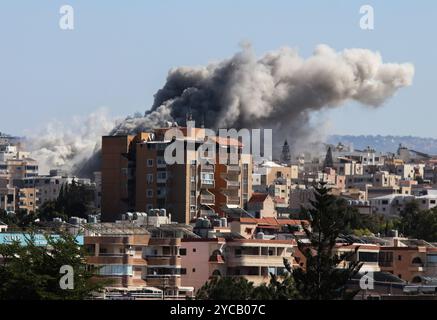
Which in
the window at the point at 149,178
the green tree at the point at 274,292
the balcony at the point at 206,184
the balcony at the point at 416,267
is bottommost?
the green tree at the point at 274,292

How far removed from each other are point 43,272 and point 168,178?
46575mm

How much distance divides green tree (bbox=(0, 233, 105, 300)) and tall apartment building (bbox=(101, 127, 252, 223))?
41.0m

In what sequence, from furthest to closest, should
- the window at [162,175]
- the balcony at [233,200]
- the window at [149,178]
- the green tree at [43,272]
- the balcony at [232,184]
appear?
the balcony at [232,184], the balcony at [233,200], the window at [149,178], the window at [162,175], the green tree at [43,272]

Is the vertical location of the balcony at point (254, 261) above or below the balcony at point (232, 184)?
below

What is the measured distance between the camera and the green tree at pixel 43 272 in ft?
174

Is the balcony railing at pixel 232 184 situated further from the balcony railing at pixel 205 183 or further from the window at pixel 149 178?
the window at pixel 149 178

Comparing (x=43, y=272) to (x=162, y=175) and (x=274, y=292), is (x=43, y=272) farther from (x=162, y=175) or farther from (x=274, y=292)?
(x=162, y=175)

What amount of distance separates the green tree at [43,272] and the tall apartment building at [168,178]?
135 feet

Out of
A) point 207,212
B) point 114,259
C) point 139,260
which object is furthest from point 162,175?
point 114,259

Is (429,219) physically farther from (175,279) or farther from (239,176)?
(175,279)

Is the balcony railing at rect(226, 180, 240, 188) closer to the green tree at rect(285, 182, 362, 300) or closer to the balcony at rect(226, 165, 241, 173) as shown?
the balcony at rect(226, 165, 241, 173)

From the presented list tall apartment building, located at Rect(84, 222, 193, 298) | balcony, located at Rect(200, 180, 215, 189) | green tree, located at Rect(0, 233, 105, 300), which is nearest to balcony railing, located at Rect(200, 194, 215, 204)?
balcony, located at Rect(200, 180, 215, 189)

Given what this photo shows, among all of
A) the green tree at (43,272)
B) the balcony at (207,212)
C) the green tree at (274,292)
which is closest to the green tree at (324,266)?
the green tree at (274,292)

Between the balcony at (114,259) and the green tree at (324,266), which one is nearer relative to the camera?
the green tree at (324,266)
